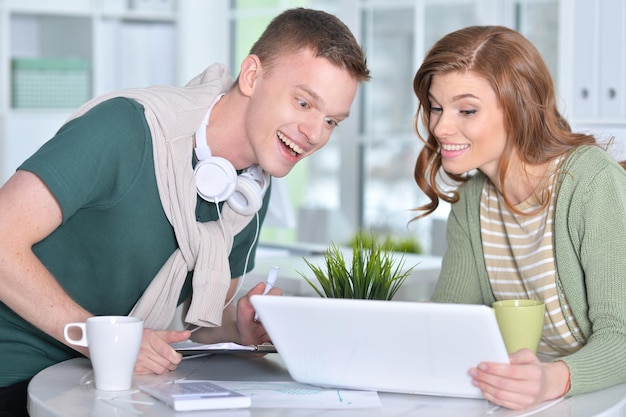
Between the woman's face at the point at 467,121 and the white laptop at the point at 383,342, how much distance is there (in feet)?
1.95

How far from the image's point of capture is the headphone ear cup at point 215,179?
1.84 m

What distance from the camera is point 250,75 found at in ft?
6.42

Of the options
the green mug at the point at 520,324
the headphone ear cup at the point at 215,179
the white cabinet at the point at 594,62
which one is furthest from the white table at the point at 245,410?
the white cabinet at the point at 594,62

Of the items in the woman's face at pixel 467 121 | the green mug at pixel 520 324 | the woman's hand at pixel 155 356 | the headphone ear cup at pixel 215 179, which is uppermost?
the woman's face at pixel 467 121

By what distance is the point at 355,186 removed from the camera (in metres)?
5.06

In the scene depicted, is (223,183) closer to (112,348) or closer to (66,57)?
(112,348)

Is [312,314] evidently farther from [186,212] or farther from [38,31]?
[38,31]

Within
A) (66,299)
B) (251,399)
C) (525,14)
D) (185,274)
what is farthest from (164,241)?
(525,14)

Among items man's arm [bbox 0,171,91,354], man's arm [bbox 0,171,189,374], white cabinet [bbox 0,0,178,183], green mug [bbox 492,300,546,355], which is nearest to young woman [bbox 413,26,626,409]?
green mug [bbox 492,300,546,355]

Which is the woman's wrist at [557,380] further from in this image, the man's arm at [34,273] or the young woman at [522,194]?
the man's arm at [34,273]

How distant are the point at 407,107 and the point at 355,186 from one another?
0.53m

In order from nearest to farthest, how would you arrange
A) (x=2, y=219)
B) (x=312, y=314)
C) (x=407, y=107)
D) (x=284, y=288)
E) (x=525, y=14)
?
1. (x=312, y=314)
2. (x=2, y=219)
3. (x=284, y=288)
4. (x=525, y=14)
5. (x=407, y=107)

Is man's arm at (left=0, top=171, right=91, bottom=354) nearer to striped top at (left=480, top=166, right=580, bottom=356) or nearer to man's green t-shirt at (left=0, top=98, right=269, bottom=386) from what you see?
man's green t-shirt at (left=0, top=98, right=269, bottom=386)

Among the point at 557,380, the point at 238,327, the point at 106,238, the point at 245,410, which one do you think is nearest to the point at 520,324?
the point at 557,380
